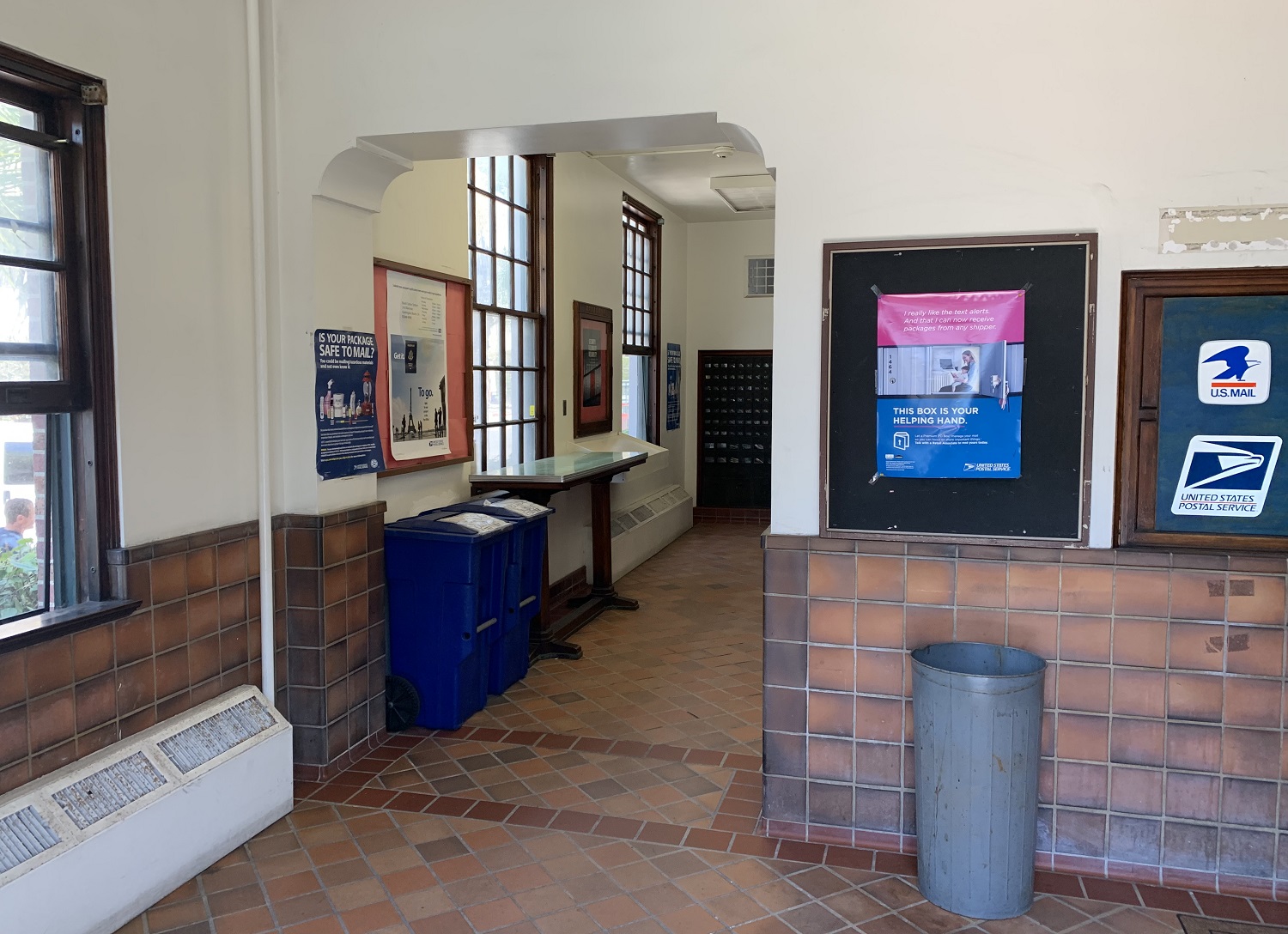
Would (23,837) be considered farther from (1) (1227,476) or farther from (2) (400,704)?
(1) (1227,476)

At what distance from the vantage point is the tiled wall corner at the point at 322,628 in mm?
3852

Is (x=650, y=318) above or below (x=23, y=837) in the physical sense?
above

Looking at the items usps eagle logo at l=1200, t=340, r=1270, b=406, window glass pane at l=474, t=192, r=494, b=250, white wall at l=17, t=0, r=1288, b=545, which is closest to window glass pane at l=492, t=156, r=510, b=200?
window glass pane at l=474, t=192, r=494, b=250

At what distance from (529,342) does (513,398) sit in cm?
50

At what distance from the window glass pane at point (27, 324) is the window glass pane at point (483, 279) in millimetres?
3122

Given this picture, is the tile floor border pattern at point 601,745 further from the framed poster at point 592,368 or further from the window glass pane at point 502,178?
the window glass pane at point 502,178

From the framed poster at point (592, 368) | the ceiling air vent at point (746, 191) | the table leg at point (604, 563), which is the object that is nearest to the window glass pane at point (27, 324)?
the table leg at point (604, 563)

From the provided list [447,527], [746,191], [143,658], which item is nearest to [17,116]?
[143,658]

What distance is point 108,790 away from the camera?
2854 millimetres

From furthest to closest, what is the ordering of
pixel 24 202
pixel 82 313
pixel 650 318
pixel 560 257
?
1. pixel 650 318
2. pixel 560 257
3. pixel 82 313
4. pixel 24 202

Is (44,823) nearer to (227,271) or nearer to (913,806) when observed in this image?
(227,271)

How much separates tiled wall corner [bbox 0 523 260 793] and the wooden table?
191 cm

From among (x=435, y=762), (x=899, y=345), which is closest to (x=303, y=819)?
(x=435, y=762)

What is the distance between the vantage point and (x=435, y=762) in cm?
405
